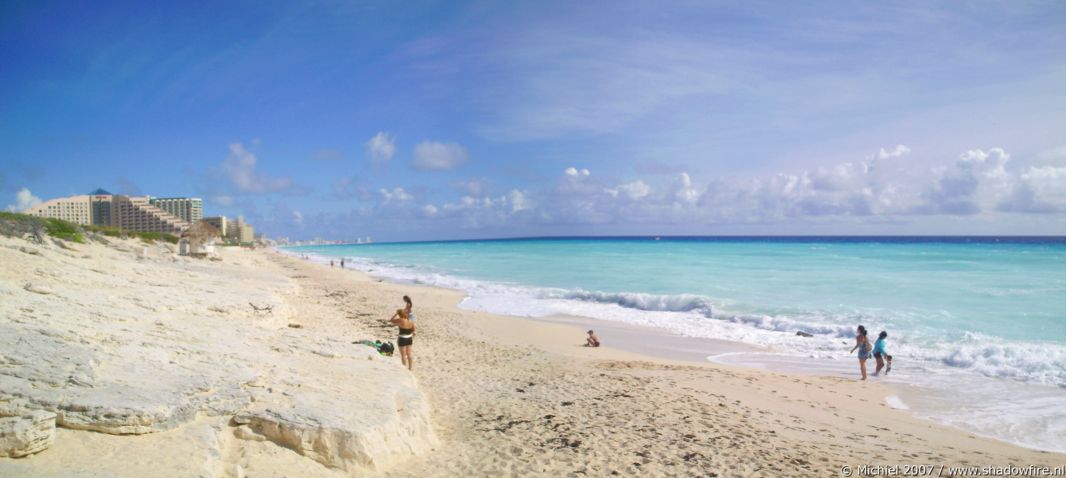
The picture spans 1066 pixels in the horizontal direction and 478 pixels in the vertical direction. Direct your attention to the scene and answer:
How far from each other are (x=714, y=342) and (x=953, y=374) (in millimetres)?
5721


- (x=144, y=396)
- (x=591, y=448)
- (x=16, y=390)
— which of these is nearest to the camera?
(x=16, y=390)

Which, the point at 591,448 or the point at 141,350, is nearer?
the point at 141,350

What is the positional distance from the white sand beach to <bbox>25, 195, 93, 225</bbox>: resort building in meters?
64.8

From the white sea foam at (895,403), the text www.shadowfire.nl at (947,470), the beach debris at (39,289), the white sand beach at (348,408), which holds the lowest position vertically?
the white sea foam at (895,403)

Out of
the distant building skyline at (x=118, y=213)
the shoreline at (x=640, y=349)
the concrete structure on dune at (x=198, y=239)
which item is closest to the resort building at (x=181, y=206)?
the distant building skyline at (x=118, y=213)

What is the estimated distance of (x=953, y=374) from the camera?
11938mm

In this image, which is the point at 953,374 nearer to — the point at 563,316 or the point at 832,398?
the point at 832,398

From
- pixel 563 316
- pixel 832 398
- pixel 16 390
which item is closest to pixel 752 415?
pixel 832 398

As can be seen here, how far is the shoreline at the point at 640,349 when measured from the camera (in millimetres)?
9331

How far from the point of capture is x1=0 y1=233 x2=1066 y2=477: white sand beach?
4324mm

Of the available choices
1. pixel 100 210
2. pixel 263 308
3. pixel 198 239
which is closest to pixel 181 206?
pixel 100 210

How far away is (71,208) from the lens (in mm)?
66688

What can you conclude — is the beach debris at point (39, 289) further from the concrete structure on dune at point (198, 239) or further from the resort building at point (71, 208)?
the resort building at point (71, 208)

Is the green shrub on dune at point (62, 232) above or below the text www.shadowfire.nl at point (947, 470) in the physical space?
above
